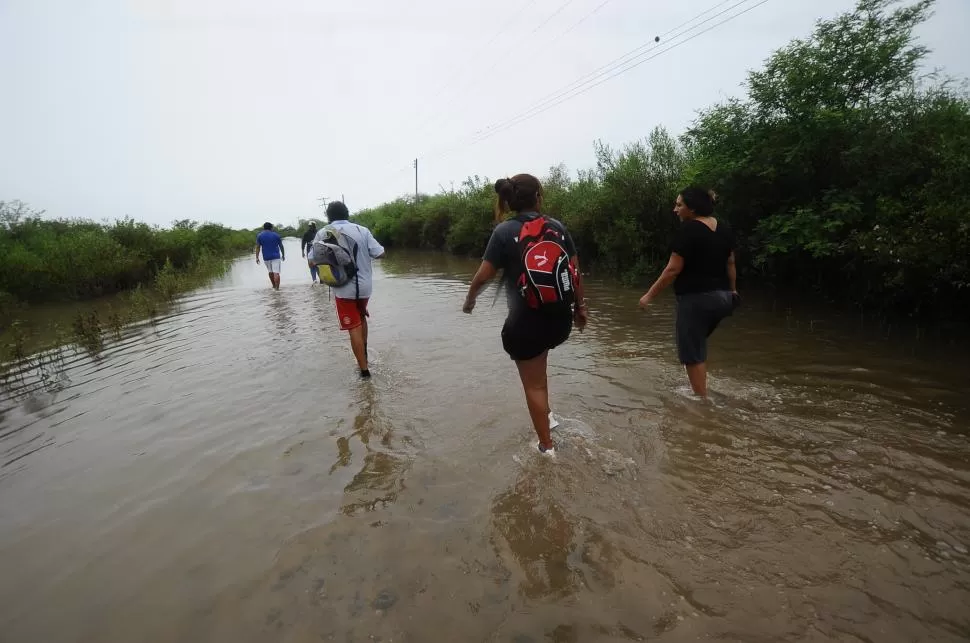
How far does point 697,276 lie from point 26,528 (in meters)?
4.90

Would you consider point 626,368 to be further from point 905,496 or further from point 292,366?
point 292,366

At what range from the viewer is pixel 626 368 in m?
4.96

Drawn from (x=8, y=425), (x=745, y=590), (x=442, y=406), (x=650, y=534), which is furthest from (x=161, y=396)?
(x=745, y=590)

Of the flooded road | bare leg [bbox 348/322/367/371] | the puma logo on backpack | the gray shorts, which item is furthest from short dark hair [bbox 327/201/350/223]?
the gray shorts

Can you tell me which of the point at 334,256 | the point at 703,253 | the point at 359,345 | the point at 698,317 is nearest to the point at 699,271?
the point at 703,253

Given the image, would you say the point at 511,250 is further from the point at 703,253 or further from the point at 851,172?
the point at 851,172

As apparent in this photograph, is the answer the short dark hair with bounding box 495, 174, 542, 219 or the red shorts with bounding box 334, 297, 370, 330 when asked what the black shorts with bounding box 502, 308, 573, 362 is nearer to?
the short dark hair with bounding box 495, 174, 542, 219

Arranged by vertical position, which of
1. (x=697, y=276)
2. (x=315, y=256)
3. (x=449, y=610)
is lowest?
(x=449, y=610)

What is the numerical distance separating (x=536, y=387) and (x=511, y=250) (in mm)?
956

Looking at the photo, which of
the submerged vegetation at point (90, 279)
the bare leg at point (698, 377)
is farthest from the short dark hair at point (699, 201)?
the submerged vegetation at point (90, 279)

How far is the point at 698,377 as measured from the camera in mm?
3916

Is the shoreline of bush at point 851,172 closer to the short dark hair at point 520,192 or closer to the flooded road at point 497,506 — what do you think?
the flooded road at point 497,506

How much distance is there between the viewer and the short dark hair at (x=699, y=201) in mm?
3564

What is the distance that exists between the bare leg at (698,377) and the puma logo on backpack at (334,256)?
3575 mm
